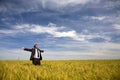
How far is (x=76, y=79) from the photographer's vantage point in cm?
549

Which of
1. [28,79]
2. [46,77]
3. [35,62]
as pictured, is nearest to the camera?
[28,79]

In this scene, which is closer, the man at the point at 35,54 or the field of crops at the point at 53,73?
the field of crops at the point at 53,73

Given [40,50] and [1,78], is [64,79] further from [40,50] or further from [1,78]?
[40,50]

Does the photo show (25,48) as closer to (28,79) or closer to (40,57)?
(40,57)

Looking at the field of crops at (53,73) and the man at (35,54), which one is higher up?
the man at (35,54)

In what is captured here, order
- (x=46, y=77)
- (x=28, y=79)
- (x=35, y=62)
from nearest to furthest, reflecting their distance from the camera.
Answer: (x=28, y=79)
(x=46, y=77)
(x=35, y=62)

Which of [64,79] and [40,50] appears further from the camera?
[40,50]

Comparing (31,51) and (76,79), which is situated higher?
(31,51)

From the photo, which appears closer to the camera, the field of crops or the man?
the field of crops

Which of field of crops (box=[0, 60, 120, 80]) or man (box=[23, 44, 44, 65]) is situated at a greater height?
man (box=[23, 44, 44, 65])

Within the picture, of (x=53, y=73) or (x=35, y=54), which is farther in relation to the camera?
(x=35, y=54)

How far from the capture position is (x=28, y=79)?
4.77 meters

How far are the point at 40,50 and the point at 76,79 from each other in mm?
10524

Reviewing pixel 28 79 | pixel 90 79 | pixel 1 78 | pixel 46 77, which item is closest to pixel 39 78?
pixel 46 77
